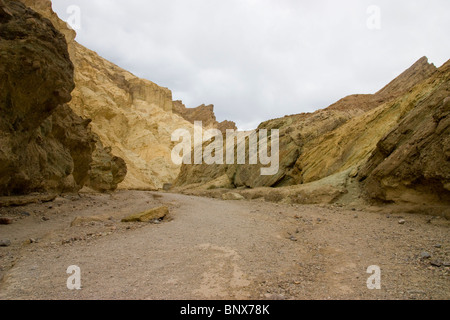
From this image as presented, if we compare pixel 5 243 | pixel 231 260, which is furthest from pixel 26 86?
pixel 231 260

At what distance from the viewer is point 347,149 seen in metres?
16.5

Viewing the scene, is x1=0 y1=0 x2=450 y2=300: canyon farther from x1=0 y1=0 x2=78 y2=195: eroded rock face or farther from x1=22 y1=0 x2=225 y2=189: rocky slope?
x1=22 y1=0 x2=225 y2=189: rocky slope

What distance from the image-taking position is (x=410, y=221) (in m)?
7.11

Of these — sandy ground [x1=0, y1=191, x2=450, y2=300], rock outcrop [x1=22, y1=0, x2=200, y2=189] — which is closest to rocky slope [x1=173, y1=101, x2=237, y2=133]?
rock outcrop [x1=22, y1=0, x2=200, y2=189]

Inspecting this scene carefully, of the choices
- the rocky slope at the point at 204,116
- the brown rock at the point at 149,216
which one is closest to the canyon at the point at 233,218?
the brown rock at the point at 149,216

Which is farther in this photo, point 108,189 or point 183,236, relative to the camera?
point 108,189

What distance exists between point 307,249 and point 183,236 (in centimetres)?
285

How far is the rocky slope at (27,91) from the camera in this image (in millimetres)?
8953

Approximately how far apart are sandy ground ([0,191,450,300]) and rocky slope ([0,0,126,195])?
13.1ft

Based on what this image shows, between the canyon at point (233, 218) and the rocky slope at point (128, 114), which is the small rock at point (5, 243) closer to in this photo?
the canyon at point (233, 218)

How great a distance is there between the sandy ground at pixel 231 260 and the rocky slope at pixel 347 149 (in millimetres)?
2537

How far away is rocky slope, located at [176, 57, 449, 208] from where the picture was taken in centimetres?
911
